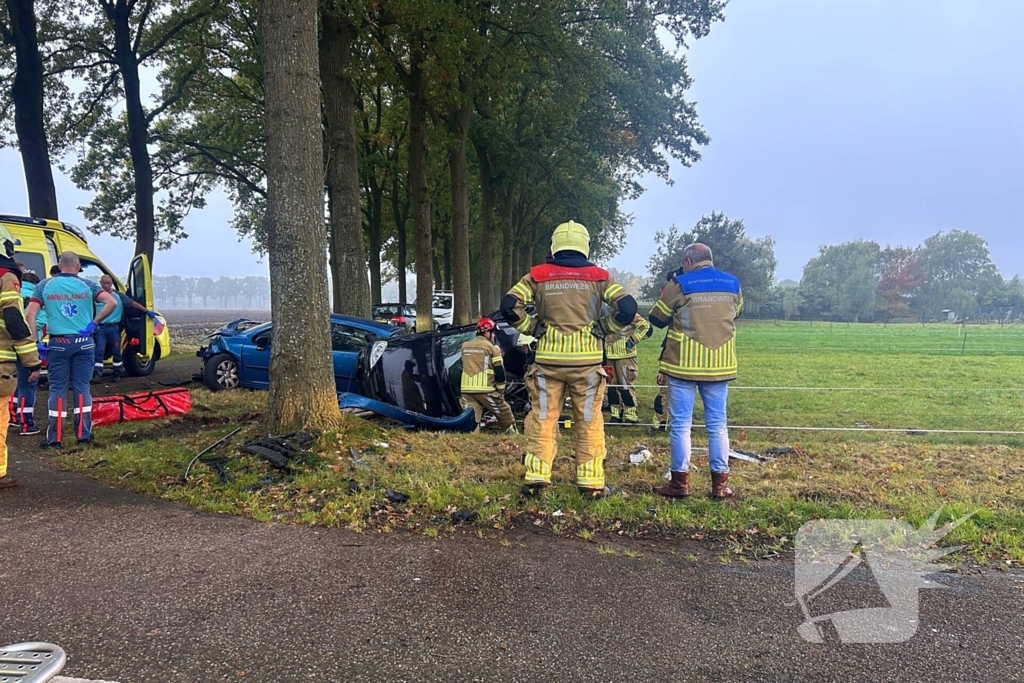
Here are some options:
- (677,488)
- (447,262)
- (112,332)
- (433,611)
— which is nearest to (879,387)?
(677,488)

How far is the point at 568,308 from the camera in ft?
15.1

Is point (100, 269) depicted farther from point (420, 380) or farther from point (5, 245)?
point (420, 380)

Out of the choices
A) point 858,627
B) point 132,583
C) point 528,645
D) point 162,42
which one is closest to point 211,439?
point 132,583

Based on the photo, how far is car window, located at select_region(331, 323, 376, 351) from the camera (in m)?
9.23

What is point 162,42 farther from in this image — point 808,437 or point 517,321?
point 808,437

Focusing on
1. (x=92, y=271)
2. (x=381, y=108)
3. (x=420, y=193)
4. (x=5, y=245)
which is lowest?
(x=5, y=245)

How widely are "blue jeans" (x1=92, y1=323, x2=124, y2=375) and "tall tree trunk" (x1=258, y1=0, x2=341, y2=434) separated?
5.96 m

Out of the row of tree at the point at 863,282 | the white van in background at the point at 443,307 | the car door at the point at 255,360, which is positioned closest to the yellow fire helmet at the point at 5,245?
the car door at the point at 255,360

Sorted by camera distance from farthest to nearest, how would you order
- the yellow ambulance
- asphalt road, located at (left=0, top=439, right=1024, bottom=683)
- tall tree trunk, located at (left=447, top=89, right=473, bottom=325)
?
1. tall tree trunk, located at (left=447, top=89, right=473, bottom=325)
2. the yellow ambulance
3. asphalt road, located at (left=0, top=439, right=1024, bottom=683)

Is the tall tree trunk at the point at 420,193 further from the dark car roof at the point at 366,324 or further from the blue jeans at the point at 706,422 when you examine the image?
the blue jeans at the point at 706,422

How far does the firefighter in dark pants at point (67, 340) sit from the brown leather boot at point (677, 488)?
223 inches

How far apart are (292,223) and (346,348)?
145 inches

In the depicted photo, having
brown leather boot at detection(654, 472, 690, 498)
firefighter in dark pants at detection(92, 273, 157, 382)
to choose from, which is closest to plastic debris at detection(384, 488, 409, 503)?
brown leather boot at detection(654, 472, 690, 498)

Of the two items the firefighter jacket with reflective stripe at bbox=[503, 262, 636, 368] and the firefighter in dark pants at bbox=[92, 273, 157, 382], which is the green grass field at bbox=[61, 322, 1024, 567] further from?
the firefighter in dark pants at bbox=[92, 273, 157, 382]
